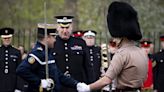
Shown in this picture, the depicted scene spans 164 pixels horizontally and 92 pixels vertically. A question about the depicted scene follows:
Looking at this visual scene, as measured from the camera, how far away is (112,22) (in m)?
9.71

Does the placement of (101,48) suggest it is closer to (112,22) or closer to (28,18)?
(112,22)

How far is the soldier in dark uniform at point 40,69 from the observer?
1062 cm

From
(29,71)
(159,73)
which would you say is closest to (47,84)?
(29,71)

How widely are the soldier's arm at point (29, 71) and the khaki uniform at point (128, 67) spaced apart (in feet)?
5.47

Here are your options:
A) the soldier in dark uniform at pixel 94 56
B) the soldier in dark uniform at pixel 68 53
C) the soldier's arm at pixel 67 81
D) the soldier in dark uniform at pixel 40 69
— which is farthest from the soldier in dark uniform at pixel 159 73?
the soldier in dark uniform at pixel 40 69

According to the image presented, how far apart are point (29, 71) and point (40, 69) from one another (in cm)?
23

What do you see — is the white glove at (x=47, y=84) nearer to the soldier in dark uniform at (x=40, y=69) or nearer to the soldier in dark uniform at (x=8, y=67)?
the soldier in dark uniform at (x=40, y=69)

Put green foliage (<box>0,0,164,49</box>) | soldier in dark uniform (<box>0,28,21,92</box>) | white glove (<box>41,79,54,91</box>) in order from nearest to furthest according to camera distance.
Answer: white glove (<box>41,79,54,91</box>) → soldier in dark uniform (<box>0,28,21,92</box>) → green foliage (<box>0,0,164,49</box>)

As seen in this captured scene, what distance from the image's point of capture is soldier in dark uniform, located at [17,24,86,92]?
10617mm

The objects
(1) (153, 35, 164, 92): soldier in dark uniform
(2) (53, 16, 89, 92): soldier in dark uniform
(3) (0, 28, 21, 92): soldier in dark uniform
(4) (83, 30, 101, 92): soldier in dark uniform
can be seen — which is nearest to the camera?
(2) (53, 16, 89, 92): soldier in dark uniform

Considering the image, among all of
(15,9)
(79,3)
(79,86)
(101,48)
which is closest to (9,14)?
(15,9)

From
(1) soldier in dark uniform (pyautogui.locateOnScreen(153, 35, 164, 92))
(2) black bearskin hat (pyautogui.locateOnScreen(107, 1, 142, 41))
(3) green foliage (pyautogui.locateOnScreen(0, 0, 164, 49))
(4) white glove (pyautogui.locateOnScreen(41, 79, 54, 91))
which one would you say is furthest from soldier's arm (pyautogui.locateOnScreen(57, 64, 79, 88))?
(3) green foliage (pyautogui.locateOnScreen(0, 0, 164, 49))

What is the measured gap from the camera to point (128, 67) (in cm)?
925

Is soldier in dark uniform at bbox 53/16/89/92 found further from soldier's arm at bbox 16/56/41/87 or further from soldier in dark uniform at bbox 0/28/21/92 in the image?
soldier's arm at bbox 16/56/41/87
